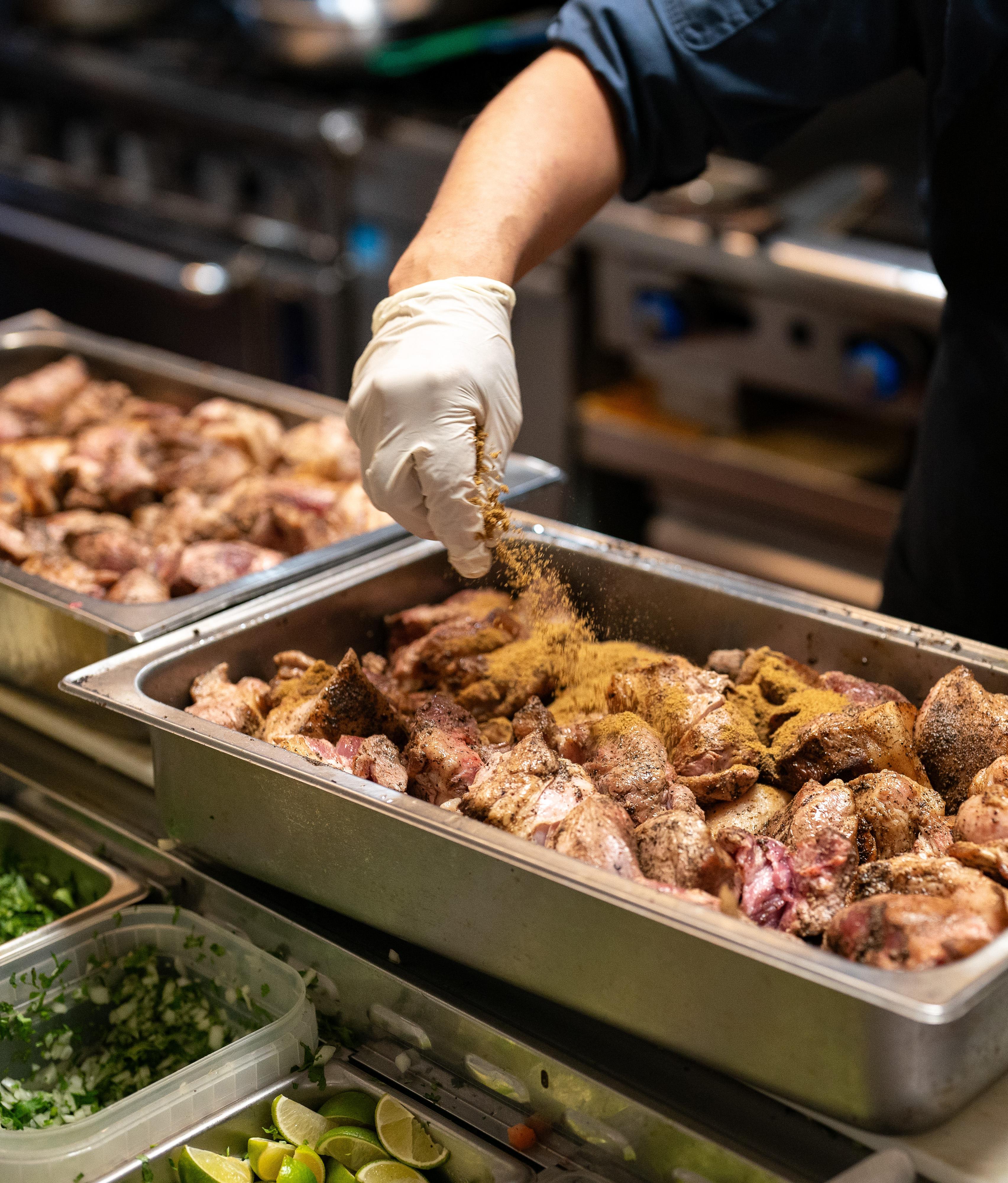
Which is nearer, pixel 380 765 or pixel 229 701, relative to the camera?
pixel 380 765

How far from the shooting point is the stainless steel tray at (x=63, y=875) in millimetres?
1567

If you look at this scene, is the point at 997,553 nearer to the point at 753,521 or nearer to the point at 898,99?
the point at 753,521

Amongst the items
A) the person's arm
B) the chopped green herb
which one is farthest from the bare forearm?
the chopped green herb

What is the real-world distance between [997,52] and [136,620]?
5.13 feet

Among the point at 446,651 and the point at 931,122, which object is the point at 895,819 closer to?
the point at 446,651

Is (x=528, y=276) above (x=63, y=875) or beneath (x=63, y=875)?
above

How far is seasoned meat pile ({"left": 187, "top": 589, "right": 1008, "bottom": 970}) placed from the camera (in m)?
1.31

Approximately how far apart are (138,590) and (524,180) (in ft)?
2.93

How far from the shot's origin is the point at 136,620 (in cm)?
184

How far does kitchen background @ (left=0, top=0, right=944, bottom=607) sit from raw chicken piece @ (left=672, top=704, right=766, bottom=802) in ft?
6.77

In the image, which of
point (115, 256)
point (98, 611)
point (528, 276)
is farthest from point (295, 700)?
point (115, 256)

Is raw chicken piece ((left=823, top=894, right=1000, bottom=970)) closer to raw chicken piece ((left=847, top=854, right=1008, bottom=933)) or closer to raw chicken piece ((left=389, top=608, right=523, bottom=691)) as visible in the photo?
raw chicken piece ((left=847, top=854, right=1008, bottom=933))

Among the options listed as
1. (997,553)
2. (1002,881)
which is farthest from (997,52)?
A: (1002,881)

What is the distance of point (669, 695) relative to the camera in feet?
5.55
